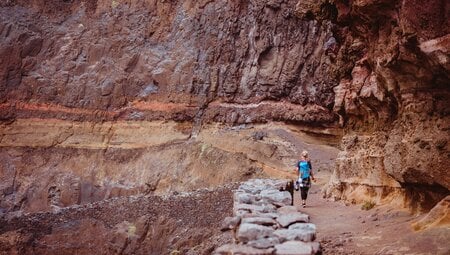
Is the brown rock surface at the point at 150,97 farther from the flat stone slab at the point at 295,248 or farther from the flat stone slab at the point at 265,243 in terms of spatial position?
the flat stone slab at the point at 295,248

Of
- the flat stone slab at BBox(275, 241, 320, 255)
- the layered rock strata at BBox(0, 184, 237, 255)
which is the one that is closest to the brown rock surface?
the layered rock strata at BBox(0, 184, 237, 255)

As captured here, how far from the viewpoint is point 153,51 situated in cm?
3941

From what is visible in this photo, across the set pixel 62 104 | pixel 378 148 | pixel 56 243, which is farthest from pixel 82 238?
pixel 378 148

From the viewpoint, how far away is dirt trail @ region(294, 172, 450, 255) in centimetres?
798

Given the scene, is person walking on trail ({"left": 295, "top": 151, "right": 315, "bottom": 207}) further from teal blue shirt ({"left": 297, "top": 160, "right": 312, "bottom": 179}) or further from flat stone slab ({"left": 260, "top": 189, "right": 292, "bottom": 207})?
flat stone slab ({"left": 260, "top": 189, "right": 292, "bottom": 207})

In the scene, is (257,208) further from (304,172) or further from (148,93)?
(148,93)

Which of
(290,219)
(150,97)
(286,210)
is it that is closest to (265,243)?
(290,219)

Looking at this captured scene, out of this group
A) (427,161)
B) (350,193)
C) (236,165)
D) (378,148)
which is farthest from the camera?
(236,165)

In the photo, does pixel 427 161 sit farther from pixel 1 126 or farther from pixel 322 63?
pixel 1 126

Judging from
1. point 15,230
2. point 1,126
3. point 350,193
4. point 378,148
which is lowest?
point 15,230

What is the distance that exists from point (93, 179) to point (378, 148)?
2463 centimetres

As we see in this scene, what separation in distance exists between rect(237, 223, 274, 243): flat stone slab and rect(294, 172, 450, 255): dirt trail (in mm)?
2922

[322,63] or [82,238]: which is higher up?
[322,63]

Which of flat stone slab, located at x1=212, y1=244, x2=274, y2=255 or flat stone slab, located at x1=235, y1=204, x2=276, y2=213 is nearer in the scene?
flat stone slab, located at x1=212, y1=244, x2=274, y2=255
